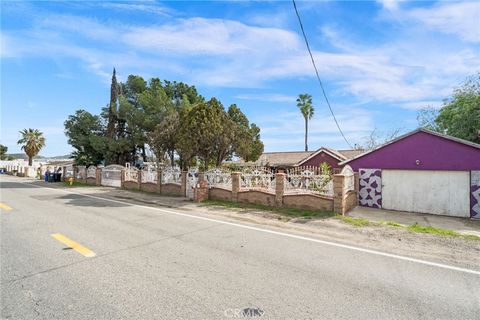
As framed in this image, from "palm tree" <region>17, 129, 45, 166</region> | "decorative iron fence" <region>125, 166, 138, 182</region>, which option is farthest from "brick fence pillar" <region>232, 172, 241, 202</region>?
"palm tree" <region>17, 129, 45, 166</region>

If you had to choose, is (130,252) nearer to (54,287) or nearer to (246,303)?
(54,287)

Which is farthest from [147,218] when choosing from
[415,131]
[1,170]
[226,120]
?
[1,170]

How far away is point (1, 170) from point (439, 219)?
7687 cm

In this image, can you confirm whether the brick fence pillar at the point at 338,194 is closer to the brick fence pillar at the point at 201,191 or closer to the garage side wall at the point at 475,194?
the garage side wall at the point at 475,194

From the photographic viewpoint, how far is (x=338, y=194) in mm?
10984

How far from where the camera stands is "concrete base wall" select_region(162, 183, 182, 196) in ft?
56.7

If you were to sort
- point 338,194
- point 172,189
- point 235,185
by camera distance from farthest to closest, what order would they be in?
point 172,189 → point 235,185 → point 338,194

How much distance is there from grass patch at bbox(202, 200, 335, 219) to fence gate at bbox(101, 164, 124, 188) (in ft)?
40.3

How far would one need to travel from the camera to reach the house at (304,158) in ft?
82.8

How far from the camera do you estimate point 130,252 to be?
5.91 meters

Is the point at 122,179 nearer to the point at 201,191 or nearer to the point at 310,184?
the point at 201,191

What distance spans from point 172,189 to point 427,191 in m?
13.3

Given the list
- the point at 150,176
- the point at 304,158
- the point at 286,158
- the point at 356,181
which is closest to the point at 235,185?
the point at 356,181

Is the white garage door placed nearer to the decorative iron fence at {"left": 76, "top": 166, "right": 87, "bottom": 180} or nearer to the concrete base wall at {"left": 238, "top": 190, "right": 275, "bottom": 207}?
the concrete base wall at {"left": 238, "top": 190, "right": 275, "bottom": 207}
